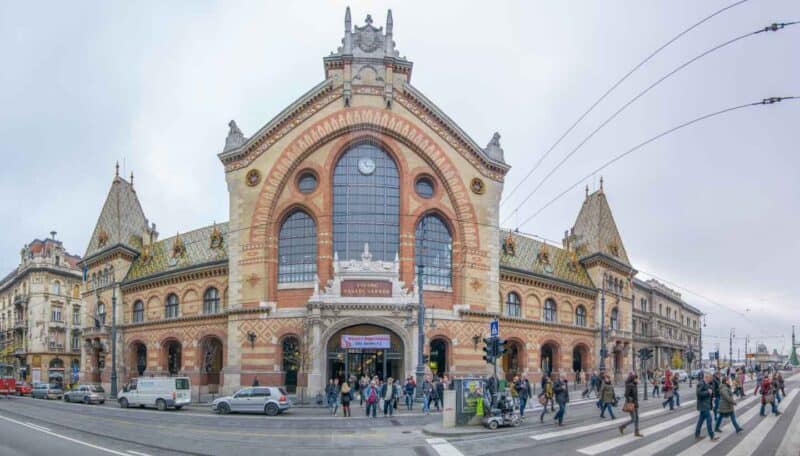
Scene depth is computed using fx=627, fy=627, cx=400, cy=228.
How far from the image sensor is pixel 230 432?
2284 centimetres

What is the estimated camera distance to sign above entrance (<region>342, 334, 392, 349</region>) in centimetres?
3944

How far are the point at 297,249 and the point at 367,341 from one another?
303 inches

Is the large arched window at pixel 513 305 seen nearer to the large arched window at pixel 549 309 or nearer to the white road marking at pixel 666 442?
the large arched window at pixel 549 309

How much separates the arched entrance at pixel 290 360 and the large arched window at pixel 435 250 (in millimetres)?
9516

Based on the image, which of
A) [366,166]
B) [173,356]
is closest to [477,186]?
[366,166]

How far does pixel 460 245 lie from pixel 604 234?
70.5 ft

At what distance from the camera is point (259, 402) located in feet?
104

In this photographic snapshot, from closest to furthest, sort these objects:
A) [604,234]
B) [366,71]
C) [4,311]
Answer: [366,71] < [604,234] < [4,311]

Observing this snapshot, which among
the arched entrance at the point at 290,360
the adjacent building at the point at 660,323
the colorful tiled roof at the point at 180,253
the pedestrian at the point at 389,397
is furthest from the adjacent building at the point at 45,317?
the adjacent building at the point at 660,323

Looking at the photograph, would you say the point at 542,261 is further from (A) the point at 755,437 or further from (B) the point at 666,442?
(B) the point at 666,442

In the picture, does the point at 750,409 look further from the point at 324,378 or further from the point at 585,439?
the point at 324,378

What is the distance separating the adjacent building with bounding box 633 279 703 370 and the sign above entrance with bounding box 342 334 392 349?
1780 inches

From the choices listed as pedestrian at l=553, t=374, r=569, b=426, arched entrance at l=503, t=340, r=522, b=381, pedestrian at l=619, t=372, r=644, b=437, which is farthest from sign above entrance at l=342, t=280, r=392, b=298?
pedestrian at l=619, t=372, r=644, b=437

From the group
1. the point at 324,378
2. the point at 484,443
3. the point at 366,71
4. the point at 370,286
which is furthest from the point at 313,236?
the point at 484,443
